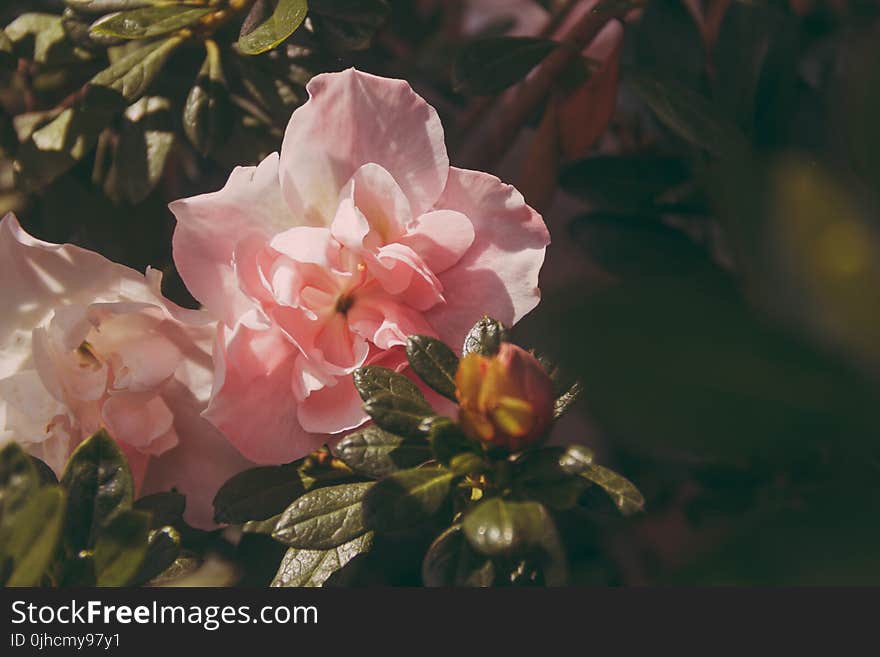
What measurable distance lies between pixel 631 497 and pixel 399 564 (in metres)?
0.50

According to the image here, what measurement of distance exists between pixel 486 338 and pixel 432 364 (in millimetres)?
49

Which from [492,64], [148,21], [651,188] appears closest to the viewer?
[148,21]

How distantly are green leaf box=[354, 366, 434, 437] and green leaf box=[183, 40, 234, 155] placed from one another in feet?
1.14

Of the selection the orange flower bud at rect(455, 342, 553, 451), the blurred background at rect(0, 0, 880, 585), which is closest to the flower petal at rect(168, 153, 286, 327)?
the blurred background at rect(0, 0, 880, 585)

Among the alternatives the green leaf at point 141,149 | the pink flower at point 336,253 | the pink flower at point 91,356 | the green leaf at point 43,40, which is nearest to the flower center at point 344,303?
the pink flower at point 336,253

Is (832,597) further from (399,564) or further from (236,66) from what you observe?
(236,66)

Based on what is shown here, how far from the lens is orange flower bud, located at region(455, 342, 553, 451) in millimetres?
600

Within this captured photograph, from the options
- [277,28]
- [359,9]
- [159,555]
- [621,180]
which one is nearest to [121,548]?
[159,555]

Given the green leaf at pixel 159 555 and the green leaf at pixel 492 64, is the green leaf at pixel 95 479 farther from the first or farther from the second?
the green leaf at pixel 492 64

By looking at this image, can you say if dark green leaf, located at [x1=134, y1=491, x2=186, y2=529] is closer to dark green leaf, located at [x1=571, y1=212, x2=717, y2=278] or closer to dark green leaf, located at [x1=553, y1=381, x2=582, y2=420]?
dark green leaf, located at [x1=553, y1=381, x2=582, y2=420]

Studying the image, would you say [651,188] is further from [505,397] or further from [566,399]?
[505,397]

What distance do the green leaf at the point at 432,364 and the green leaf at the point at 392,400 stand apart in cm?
2

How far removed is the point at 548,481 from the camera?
68 centimetres

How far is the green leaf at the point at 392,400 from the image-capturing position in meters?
0.68
